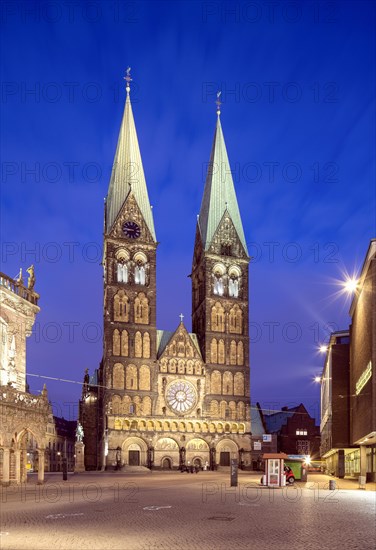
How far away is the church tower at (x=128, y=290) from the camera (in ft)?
305

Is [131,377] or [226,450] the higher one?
[131,377]

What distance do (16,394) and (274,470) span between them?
17.2 metres

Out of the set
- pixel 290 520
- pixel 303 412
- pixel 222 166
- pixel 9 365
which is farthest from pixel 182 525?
pixel 303 412

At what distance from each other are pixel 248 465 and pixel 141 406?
670 inches

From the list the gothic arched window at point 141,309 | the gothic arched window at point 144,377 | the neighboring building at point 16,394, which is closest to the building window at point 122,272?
the gothic arched window at point 141,309

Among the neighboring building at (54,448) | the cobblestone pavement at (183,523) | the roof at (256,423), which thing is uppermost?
the cobblestone pavement at (183,523)

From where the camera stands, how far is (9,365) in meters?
42.2

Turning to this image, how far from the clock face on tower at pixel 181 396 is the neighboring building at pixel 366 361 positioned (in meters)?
35.6

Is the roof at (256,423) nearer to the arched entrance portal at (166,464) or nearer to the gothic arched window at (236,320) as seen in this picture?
the gothic arched window at (236,320)

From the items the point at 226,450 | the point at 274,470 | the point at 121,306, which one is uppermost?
the point at 121,306

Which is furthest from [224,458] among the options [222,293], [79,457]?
[222,293]

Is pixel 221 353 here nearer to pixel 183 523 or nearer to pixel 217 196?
pixel 217 196

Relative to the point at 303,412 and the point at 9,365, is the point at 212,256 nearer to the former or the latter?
the point at 303,412

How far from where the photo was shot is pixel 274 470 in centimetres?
4475
